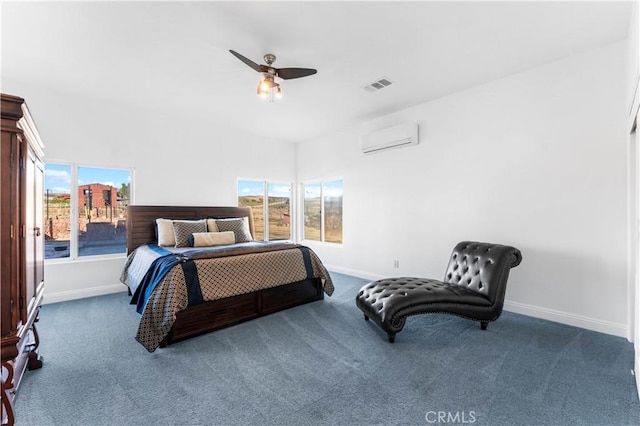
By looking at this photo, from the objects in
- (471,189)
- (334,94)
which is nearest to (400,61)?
(334,94)

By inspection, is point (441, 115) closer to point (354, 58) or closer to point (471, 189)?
point (471, 189)

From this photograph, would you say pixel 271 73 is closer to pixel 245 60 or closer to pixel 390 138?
pixel 245 60

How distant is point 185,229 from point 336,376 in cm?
303

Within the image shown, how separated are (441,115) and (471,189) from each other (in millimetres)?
1111

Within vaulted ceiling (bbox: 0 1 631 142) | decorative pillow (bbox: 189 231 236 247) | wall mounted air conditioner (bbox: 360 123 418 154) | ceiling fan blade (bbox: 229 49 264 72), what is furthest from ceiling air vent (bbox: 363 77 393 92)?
decorative pillow (bbox: 189 231 236 247)

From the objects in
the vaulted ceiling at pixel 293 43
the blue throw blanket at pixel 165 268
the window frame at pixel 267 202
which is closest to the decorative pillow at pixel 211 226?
the blue throw blanket at pixel 165 268

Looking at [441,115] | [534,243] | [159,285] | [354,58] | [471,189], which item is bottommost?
[159,285]

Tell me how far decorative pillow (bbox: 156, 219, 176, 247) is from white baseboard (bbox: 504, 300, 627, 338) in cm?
444

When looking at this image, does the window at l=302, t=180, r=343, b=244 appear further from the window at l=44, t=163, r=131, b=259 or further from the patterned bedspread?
the window at l=44, t=163, r=131, b=259

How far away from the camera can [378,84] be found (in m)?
3.47

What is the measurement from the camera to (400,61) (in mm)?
2920

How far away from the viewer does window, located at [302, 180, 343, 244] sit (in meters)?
5.59

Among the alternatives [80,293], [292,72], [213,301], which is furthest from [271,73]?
[80,293]

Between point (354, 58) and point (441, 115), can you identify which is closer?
point (354, 58)
